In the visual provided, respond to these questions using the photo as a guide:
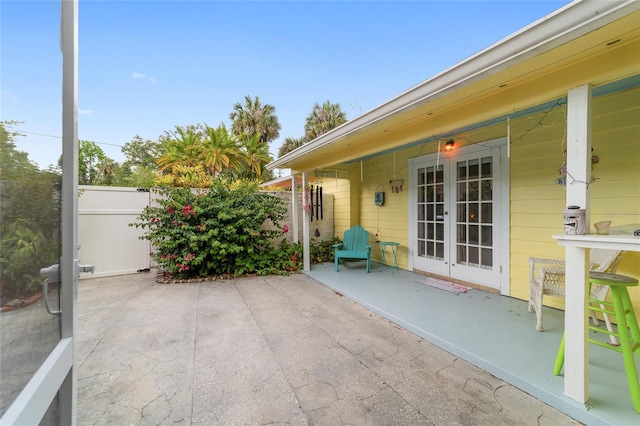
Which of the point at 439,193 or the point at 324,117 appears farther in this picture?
the point at 324,117

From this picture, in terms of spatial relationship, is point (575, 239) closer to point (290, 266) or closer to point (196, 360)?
point (196, 360)

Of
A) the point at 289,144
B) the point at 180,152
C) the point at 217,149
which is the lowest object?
the point at 180,152

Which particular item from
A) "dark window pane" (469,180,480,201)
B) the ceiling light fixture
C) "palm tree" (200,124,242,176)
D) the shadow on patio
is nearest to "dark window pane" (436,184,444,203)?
"dark window pane" (469,180,480,201)

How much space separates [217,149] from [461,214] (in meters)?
7.06

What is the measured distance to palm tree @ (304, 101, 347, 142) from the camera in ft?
46.5

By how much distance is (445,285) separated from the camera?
378 cm

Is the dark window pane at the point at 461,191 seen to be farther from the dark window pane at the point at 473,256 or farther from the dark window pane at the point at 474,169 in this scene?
the dark window pane at the point at 473,256

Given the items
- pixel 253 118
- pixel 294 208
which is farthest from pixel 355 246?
pixel 253 118

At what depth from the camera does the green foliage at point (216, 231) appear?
4.43 metres

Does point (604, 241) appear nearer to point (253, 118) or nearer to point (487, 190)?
point (487, 190)

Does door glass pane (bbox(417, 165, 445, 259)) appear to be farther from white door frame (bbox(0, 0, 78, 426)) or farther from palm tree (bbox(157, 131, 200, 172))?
palm tree (bbox(157, 131, 200, 172))

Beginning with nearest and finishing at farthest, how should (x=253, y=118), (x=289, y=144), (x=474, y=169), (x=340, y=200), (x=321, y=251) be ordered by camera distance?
(x=474, y=169) < (x=321, y=251) < (x=340, y=200) < (x=253, y=118) < (x=289, y=144)

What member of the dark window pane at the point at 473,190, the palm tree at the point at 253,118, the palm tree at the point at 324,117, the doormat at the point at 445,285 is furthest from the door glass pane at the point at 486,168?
the palm tree at the point at 253,118

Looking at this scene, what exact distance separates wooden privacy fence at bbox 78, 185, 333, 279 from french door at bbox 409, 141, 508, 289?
501cm
